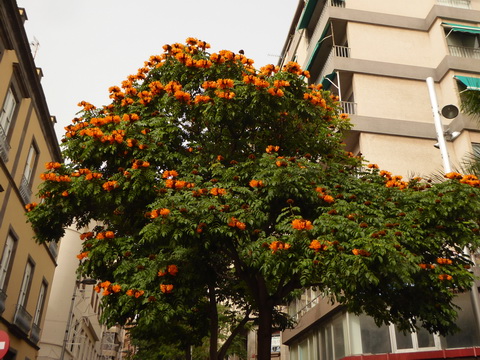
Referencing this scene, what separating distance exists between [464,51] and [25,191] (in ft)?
59.8

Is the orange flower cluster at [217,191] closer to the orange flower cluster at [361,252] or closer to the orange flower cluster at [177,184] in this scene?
the orange flower cluster at [177,184]

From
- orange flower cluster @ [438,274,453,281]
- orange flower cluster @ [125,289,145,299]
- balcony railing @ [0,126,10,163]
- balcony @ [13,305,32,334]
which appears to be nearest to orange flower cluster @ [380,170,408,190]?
orange flower cluster @ [438,274,453,281]

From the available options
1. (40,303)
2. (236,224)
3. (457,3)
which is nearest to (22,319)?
(40,303)

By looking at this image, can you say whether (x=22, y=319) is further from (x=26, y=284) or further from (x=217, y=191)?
(x=217, y=191)

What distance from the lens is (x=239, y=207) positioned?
854 cm

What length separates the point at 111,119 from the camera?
367 inches

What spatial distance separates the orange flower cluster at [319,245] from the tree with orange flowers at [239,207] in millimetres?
18

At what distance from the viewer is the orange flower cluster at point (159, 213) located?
302 inches

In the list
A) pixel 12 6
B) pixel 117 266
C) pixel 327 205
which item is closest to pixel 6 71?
pixel 12 6

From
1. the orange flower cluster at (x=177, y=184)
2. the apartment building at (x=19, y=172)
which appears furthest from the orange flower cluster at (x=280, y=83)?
the apartment building at (x=19, y=172)

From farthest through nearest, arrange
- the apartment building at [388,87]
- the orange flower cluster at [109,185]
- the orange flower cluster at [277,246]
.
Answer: the apartment building at [388,87], the orange flower cluster at [109,185], the orange flower cluster at [277,246]

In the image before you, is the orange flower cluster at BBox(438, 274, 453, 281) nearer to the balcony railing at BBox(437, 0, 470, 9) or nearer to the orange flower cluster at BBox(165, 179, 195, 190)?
the orange flower cluster at BBox(165, 179, 195, 190)

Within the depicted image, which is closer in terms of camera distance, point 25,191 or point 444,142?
point 444,142

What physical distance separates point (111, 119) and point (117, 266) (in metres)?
2.76
